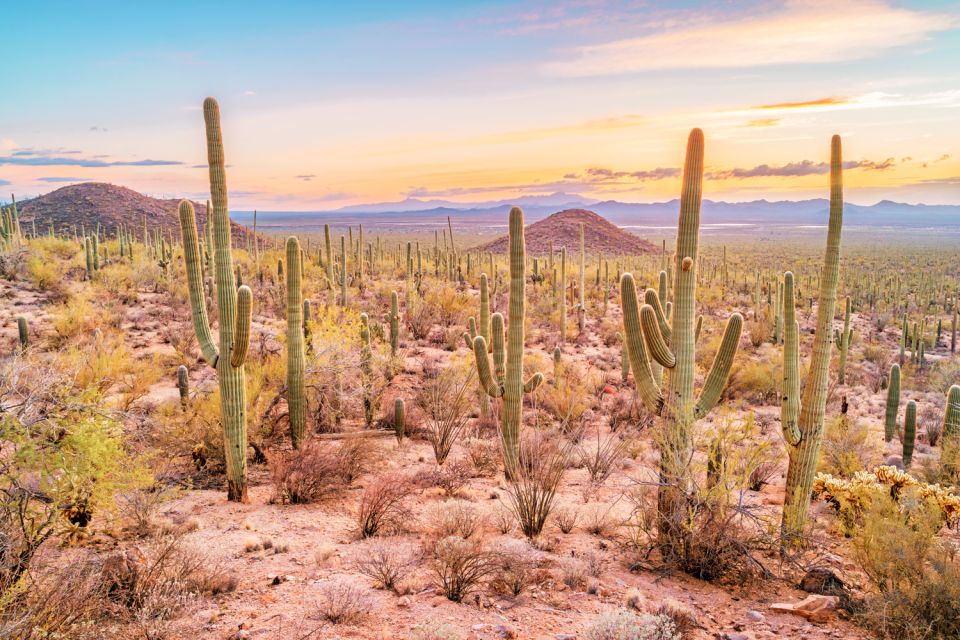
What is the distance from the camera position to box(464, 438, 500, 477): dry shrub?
11188 millimetres

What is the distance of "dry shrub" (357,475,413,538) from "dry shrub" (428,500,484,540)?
0.36 meters

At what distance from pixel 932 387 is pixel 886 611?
15.2 m

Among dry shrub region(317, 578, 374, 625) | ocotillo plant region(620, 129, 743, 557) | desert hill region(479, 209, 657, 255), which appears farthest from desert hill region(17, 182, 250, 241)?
dry shrub region(317, 578, 374, 625)

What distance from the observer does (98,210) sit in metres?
65.7

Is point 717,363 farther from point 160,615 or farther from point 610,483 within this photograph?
point 160,615

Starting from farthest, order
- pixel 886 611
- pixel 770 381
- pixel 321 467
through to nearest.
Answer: pixel 770 381
pixel 321 467
pixel 886 611

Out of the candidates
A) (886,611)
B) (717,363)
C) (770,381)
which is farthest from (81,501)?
(770,381)

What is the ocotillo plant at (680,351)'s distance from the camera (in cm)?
775

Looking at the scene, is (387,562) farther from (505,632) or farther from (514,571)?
(505,632)

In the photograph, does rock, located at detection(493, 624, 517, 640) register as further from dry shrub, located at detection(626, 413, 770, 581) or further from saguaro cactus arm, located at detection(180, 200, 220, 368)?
saguaro cactus arm, located at detection(180, 200, 220, 368)

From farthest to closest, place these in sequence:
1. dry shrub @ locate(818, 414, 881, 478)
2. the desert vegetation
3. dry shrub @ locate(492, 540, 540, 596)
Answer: dry shrub @ locate(818, 414, 881, 478), dry shrub @ locate(492, 540, 540, 596), the desert vegetation

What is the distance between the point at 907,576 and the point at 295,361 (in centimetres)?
860

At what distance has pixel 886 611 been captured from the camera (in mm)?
6062

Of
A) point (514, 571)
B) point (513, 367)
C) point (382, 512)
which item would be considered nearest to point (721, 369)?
point (513, 367)
